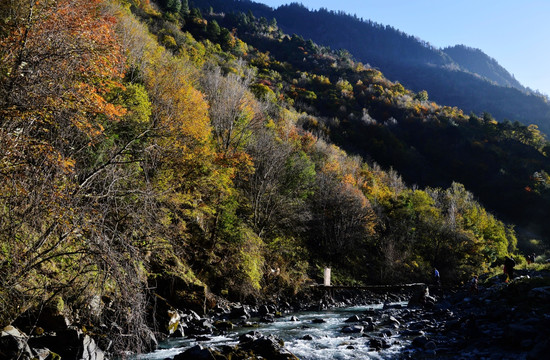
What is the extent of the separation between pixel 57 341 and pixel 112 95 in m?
15.3

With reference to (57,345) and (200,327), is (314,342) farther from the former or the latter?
(57,345)

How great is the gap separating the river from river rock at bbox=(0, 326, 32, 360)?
3472 mm

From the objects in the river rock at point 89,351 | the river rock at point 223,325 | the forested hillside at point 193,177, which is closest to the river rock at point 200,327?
the river rock at point 223,325

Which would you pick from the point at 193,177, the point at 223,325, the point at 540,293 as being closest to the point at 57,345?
the point at 223,325

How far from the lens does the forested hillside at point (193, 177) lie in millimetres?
5734

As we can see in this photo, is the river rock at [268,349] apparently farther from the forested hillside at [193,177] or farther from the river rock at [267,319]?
the river rock at [267,319]

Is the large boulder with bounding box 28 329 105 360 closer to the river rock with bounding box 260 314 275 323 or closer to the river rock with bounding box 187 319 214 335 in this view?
the river rock with bounding box 187 319 214 335

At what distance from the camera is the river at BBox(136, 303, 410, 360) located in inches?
446

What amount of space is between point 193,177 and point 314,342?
37.2ft

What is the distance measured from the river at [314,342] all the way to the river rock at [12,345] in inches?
137

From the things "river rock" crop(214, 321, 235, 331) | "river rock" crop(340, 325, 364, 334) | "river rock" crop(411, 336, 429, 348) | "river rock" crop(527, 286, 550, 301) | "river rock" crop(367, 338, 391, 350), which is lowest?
"river rock" crop(214, 321, 235, 331)

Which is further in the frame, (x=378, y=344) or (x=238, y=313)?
(x=238, y=313)

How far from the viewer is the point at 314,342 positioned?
44.1 ft

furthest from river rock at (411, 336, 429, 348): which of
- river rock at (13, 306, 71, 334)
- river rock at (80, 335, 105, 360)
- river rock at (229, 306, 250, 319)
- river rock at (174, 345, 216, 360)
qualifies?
river rock at (13, 306, 71, 334)
